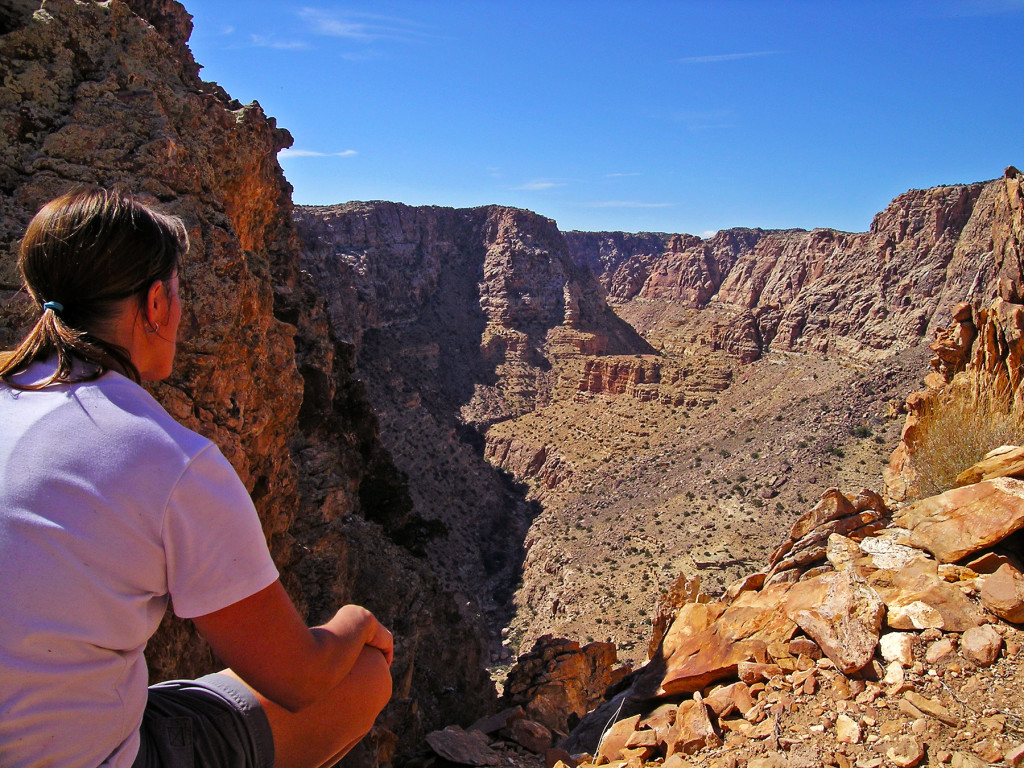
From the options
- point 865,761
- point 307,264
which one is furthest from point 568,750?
point 307,264

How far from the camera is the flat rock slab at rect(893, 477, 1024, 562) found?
204 inches

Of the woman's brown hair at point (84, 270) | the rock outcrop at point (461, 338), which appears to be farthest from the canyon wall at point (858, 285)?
the woman's brown hair at point (84, 270)

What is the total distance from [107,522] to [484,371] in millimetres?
62121

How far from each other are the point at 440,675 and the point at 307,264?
3285cm

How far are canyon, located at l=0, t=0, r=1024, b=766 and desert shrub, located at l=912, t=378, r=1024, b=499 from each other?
7.6 inches

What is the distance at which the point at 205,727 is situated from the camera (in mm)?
2436

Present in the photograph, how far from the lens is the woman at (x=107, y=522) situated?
5.49 ft

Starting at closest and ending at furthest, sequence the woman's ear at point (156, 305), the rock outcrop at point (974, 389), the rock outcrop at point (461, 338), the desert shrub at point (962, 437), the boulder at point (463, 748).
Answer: the woman's ear at point (156, 305), the desert shrub at point (962, 437), the rock outcrop at point (974, 389), the boulder at point (463, 748), the rock outcrop at point (461, 338)

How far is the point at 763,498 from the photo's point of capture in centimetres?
3131

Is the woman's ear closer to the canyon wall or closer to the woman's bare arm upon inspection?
the woman's bare arm

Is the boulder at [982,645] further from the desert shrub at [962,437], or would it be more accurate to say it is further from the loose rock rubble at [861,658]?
the desert shrub at [962,437]

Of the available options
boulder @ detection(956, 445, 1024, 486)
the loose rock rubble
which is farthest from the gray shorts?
boulder @ detection(956, 445, 1024, 486)

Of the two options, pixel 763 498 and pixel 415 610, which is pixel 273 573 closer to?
pixel 415 610

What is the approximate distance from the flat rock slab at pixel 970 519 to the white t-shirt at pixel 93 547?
17.9 feet
